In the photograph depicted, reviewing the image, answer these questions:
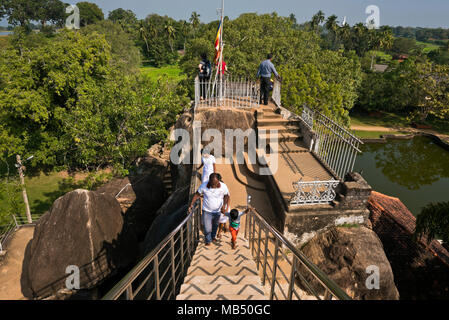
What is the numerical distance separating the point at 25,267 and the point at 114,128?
7.14m

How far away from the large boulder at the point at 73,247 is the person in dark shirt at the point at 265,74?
26.8ft

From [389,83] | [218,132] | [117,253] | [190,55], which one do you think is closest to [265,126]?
[218,132]

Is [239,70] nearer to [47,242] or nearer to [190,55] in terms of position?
[190,55]

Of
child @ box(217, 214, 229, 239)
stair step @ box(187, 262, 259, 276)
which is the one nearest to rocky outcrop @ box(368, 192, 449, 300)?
child @ box(217, 214, 229, 239)

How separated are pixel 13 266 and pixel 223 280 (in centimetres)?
1031

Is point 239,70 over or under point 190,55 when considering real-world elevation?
under

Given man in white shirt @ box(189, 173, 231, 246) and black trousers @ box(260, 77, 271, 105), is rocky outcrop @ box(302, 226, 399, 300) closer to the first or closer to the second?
man in white shirt @ box(189, 173, 231, 246)

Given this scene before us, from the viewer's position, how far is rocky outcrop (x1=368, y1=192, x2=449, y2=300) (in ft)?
31.0

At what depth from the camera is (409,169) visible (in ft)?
83.7

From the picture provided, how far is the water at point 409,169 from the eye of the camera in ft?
68.5

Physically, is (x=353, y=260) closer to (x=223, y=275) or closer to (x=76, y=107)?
(x=223, y=275)

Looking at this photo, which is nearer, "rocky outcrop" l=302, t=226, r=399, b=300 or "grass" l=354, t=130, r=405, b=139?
"rocky outcrop" l=302, t=226, r=399, b=300

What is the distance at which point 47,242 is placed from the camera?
785 cm

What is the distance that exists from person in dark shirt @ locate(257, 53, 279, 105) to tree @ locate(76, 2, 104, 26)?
3342 inches
